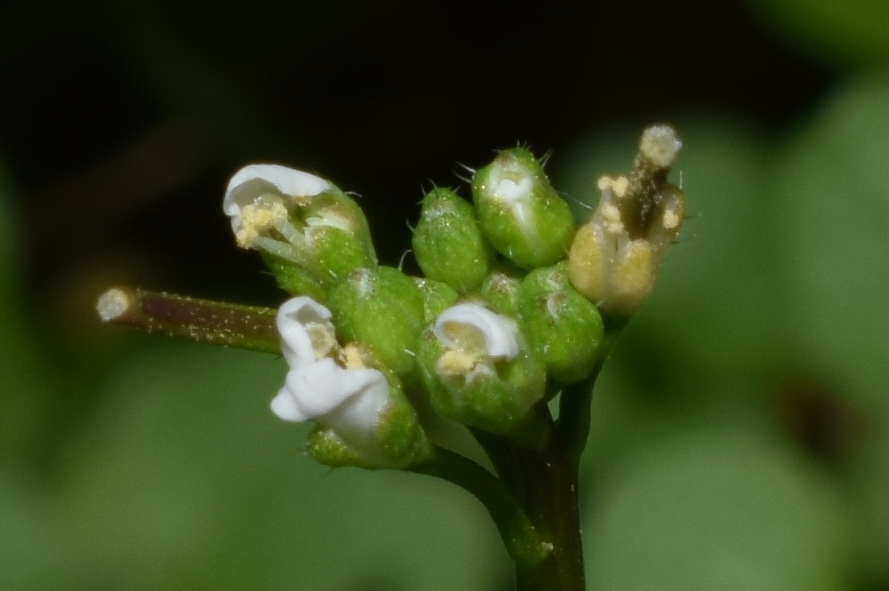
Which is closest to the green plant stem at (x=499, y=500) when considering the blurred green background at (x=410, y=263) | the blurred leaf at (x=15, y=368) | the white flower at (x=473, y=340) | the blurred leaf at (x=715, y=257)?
the white flower at (x=473, y=340)

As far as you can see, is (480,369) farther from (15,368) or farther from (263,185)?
(15,368)

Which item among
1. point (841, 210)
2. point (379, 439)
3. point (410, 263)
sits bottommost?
point (410, 263)

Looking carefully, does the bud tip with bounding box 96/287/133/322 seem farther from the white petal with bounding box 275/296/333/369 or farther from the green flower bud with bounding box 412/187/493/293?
the green flower bud with bounding box 412/187/493/293

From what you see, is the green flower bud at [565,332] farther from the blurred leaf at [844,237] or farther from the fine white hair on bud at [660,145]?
the blurred leaf at [844,237]

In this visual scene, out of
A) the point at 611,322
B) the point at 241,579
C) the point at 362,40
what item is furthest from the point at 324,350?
the point at 362,40

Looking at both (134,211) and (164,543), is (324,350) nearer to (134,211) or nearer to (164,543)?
(164,543)

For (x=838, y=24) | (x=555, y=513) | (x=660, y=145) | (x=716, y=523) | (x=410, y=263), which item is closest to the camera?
(x=660, y=145)

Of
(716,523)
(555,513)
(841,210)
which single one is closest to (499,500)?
(555,513)
